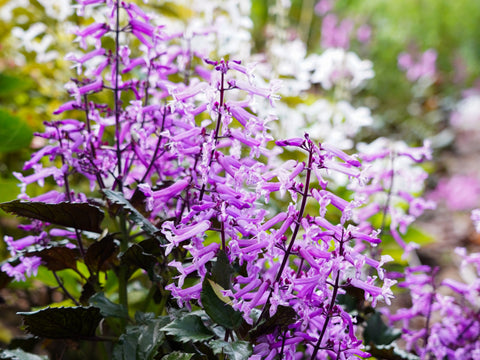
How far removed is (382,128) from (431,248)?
2.04 m

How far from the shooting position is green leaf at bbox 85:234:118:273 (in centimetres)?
99

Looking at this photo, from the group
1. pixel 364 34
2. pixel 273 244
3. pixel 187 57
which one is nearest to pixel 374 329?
pixel 273 244

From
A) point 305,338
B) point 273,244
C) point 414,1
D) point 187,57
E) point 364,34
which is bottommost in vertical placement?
point 305,338

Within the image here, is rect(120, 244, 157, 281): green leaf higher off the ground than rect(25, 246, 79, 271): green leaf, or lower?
higher

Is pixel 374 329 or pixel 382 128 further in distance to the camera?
pixel 382 128

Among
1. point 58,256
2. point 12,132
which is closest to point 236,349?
point 58,256

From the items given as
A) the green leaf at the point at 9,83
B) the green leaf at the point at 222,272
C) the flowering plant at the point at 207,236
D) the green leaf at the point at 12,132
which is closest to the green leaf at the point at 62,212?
the flowering plant at the point at 207,236

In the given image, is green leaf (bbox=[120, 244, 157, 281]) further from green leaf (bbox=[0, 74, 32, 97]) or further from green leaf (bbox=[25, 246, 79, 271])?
green leaf (bbox=[0, 74, 32, 97])

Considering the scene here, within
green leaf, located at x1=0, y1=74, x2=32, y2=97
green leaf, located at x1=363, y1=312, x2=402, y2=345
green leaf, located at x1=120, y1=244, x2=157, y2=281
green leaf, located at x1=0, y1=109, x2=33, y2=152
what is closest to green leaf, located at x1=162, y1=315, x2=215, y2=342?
green leaf, located at x1=120, y1=244, x2=157, y2=281

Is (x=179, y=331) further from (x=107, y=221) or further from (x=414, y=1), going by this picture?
(x=414, y=1)

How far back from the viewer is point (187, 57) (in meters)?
1.31

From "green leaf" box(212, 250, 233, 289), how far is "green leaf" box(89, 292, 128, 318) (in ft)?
0.86

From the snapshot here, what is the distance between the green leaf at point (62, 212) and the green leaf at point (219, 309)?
0.93 feet

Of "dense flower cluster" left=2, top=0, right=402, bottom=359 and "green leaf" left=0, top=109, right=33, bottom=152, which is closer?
"dense flower cluster" left=2, top=0, right=402, bottom=359
